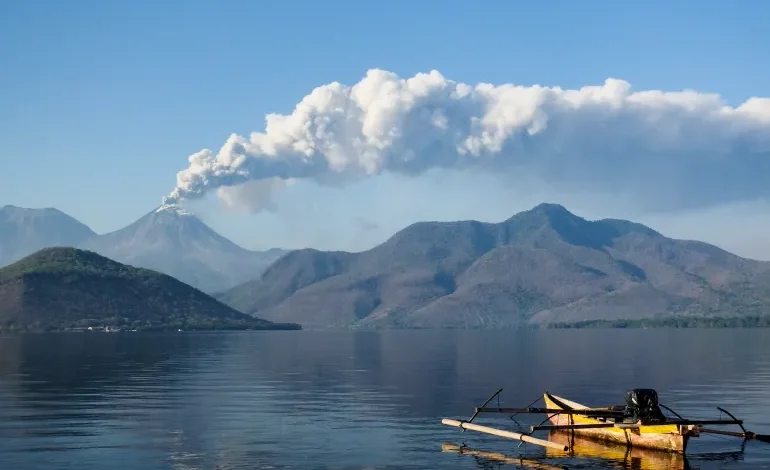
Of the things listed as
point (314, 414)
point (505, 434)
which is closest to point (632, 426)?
point (505, 434)

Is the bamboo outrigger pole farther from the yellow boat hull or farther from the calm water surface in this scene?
the yellow boat hull

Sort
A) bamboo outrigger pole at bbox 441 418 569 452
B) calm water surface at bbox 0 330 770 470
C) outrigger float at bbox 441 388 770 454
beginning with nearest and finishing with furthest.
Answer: bamboo outrigger pole at bbox 441 418 569 452 → calm water surface at bbox 0 330 770 470 → outrigger float at bbox 441 388 770 454

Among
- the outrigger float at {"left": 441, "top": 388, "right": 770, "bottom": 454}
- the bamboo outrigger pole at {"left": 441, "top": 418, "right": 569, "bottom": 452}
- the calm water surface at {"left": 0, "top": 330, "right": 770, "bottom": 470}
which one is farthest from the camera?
the outrigger float at {"left": 441, "top": 388, "right": 770, "bottom": 454}

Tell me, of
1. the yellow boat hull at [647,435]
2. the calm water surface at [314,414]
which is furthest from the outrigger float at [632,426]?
the calm water surface at [314,414]

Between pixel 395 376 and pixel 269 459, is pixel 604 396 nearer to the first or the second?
pixel 395 376

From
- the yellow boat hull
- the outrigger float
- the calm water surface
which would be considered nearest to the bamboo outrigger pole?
the outrigger float

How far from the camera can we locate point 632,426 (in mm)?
77000

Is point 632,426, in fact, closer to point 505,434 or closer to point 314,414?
point 505,434

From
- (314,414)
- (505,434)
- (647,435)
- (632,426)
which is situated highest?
(632,426)

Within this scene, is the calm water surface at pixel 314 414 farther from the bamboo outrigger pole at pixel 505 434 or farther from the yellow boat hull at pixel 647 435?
the yellow boat hull at pixel 647 435

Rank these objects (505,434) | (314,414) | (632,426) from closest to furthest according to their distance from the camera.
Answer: (632,426) → (505,434) → (314,414)

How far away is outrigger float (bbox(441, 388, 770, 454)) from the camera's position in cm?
7419

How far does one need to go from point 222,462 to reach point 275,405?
129 ft

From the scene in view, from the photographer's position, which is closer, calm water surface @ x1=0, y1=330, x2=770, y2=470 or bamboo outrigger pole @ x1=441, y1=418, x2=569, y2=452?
bamboo outrigger pole @ x1=441, y1=418, x2=569, y2=452
